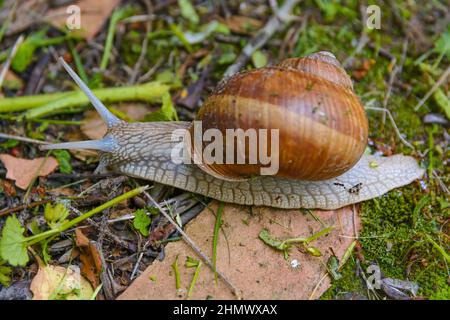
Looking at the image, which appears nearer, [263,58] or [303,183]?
[303,183]

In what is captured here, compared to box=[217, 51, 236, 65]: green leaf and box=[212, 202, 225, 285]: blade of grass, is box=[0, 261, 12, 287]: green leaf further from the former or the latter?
box=[217, 51, 236, 65]: green leaf

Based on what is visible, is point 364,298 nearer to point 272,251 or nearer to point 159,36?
point 272,251

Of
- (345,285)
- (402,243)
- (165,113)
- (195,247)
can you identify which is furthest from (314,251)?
(165,113)

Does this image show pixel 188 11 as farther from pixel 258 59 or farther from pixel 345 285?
pixel 345 285

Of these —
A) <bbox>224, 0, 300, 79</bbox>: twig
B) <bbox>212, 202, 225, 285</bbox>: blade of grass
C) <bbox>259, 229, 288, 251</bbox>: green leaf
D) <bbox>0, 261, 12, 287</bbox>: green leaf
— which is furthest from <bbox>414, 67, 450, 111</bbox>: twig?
<bbox>0, 261, 12, 287</bbox>: green leaf

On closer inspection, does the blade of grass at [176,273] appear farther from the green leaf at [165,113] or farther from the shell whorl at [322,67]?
the shell whorl at [322,67]

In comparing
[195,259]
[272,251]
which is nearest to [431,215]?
[272,251]
